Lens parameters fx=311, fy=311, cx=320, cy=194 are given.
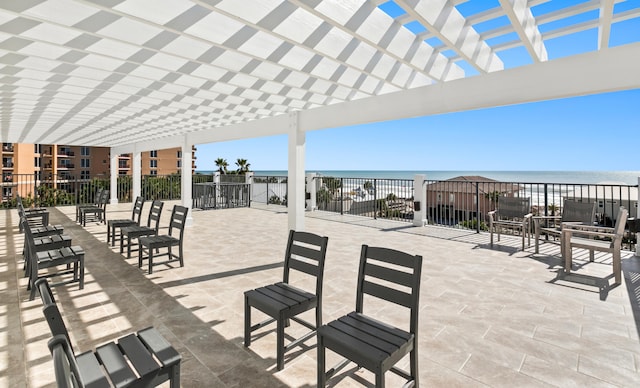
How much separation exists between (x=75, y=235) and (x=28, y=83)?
14.1 ft

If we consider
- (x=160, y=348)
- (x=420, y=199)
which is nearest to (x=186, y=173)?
(x=420, y=199)

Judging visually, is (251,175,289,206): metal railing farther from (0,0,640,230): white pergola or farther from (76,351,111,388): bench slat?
(76,351,111,388): bench slat

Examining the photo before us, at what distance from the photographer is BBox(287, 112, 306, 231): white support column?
5.21m

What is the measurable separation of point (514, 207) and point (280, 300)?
5.41m

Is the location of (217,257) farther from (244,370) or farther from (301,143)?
(244,370)

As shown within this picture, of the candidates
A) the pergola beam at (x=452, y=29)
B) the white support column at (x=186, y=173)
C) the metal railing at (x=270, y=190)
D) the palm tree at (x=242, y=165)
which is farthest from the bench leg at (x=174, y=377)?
the palm tree at (x=242, y=165)

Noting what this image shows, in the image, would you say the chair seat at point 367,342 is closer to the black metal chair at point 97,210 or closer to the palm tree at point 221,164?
the black metal chair at point 97,210

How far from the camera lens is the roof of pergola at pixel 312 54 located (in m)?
2.24

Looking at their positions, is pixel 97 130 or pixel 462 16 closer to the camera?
pixel 462 16

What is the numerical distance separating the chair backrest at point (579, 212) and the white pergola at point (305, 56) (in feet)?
9.55

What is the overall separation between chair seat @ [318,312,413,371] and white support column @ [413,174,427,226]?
6.38 m

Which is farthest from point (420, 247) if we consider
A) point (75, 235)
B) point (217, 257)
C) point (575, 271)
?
point (75, 235)

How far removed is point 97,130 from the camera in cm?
780

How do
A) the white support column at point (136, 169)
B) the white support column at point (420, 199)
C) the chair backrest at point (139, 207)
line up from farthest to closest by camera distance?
the white support column at point (136, 169) < the white support column at point (420, 199) < the chair backrest at point (139, 207)
